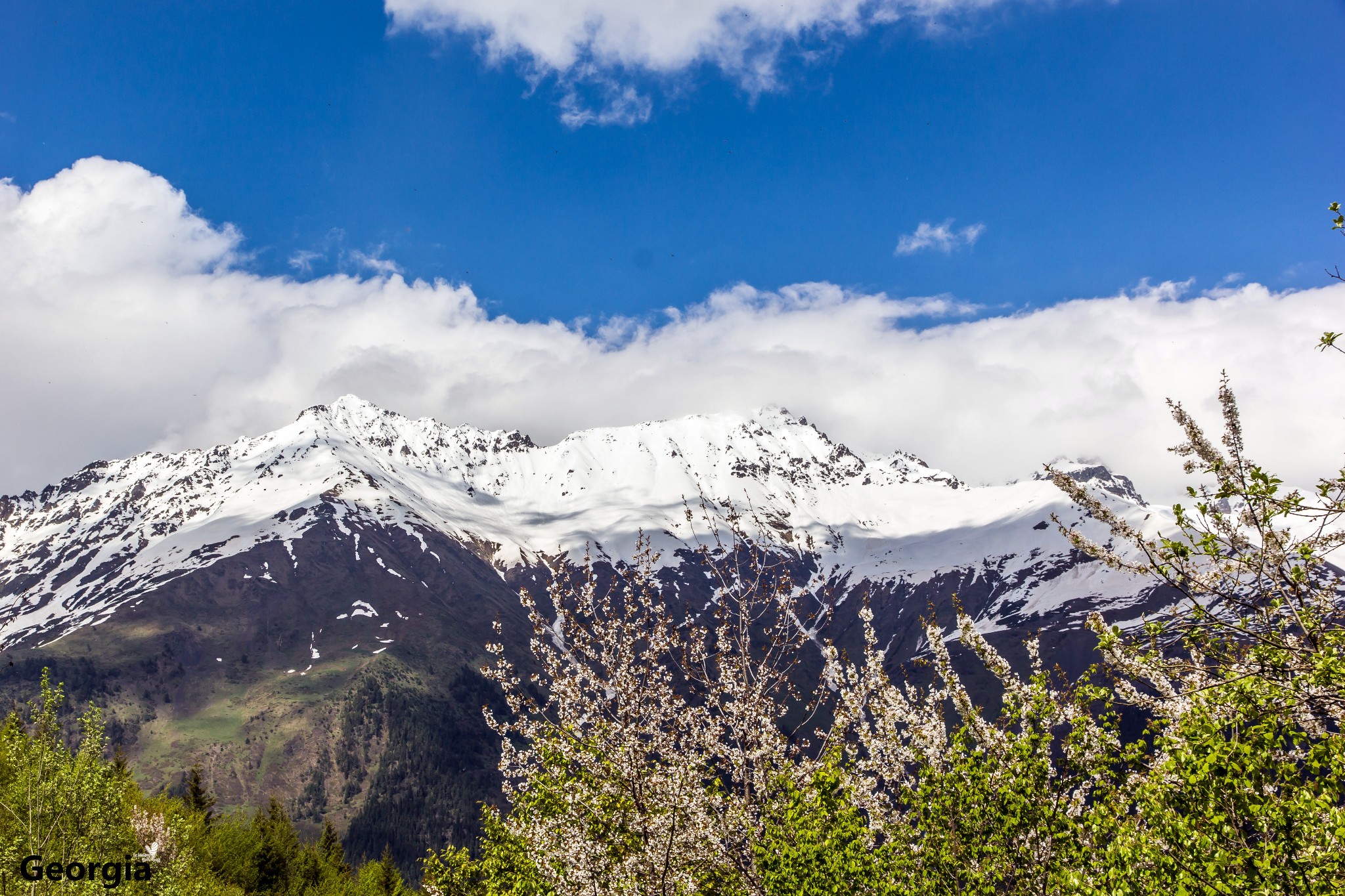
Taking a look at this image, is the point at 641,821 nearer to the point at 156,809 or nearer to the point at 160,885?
the point at 160,885

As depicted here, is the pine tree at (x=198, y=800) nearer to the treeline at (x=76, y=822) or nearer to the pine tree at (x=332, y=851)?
the pine tree at (x=332, y=851)

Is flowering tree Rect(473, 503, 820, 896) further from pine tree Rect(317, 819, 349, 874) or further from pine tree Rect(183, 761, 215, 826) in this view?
pine tree Rect(317, 819, 349, 874)

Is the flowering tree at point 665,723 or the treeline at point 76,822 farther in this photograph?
the treeline at point 76,822

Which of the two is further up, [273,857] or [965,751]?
[965,751]

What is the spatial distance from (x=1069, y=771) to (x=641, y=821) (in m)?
10.5

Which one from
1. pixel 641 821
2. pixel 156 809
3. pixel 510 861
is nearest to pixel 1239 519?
pixel 641 821

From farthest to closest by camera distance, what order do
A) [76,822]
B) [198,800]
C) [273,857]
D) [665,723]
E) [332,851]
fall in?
[332,851] < [198,800] < [273,857] < [76,822] < [665,723]

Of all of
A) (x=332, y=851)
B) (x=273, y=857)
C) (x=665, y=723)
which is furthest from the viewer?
(x=332, y=851)

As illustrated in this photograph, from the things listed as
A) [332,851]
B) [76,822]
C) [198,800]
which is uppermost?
[76,822]

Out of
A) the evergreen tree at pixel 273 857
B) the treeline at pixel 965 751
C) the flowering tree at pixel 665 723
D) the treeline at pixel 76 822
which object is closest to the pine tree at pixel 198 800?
the evergreen tree at pixel 273 857

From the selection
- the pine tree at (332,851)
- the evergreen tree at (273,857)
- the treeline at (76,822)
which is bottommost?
the pine tree at (332,851)

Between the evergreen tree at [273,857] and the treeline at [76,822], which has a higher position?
the treeline at [76,822]

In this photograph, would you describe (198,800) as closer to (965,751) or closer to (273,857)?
(273,857)

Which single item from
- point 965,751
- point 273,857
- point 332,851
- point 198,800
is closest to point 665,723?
point 965,751
